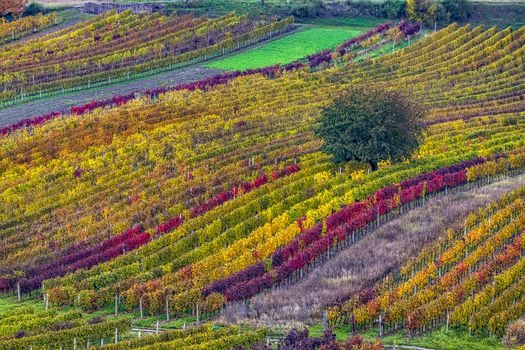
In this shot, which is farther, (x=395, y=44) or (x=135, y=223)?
(x=395, y=44)

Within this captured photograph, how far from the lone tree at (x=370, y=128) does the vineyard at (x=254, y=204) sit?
1.15m

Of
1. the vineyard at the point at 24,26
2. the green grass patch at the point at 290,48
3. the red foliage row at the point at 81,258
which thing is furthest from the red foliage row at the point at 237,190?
Answer: the vineyard at the point at 24,26

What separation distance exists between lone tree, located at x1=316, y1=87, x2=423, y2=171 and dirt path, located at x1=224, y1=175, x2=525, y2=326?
18.8 feet

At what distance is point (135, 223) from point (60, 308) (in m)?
11.5

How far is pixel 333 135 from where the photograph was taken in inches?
2692

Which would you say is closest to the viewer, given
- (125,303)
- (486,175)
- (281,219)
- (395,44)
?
(125,303)

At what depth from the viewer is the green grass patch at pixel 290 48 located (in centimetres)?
10375

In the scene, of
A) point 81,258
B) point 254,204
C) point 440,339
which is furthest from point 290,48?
point 440,339

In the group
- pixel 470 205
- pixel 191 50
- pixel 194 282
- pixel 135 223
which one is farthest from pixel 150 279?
pixel 191 50

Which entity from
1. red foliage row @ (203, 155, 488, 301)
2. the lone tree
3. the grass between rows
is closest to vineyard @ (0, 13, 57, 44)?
the lone tree

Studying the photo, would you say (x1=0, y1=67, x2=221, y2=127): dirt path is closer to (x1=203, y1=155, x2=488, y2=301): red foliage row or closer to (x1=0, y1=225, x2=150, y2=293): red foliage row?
(x1=0, y1=225, x2=150, y2=293): red foliage row

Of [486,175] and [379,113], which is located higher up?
[379,113]

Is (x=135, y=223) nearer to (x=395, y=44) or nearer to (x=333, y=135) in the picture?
(x=333, y=135)

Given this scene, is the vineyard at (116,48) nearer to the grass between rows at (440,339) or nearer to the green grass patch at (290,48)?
the green grass patch at (290,48)
